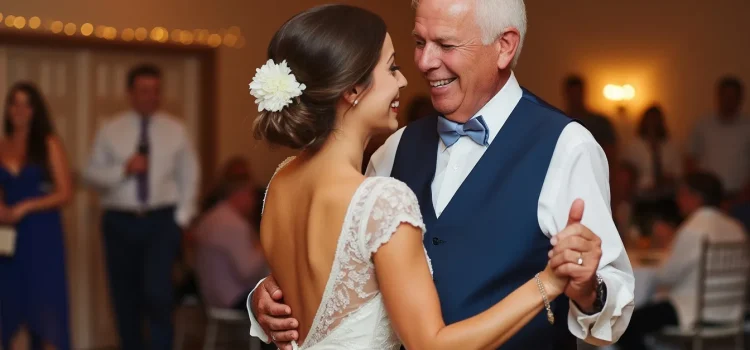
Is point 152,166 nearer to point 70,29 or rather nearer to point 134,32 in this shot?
point 70,29

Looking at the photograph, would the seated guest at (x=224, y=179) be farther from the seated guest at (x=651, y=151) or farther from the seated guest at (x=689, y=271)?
the seated guest at (x=651, y=151)

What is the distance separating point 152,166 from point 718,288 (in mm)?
3133

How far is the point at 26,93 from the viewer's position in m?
5.92

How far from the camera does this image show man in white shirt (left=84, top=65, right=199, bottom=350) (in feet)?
20.4

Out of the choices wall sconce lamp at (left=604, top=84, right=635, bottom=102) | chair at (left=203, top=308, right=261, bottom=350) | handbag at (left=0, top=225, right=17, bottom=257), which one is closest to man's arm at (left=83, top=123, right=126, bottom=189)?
handbag at (left=0, top=225, right=17, bottom=257)

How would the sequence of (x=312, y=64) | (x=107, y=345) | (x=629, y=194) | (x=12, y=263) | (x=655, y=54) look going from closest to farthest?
(x=312, y=64)
(x=12, y=263)
(x=629, y=194)
(x=107, y=345)
(x=655, y=54)

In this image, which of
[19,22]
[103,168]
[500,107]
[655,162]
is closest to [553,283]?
[500,107]

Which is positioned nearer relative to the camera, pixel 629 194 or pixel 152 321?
pixel 152 321

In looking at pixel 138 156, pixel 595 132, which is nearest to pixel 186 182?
pixel 138 156

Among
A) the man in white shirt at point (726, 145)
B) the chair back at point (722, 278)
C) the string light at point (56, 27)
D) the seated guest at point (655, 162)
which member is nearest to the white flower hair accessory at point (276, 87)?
the chair back at point (722, 278)

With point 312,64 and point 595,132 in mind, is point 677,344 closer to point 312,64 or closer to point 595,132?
point 595,132

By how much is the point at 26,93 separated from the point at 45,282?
101 centimetres

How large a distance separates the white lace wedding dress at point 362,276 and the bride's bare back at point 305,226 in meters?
0.02

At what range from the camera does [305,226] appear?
2070mm
